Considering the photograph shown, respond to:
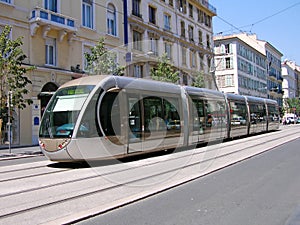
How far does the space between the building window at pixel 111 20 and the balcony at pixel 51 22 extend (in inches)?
192

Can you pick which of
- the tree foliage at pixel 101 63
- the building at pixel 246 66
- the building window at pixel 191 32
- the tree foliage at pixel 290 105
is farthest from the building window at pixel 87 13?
the tree foliage at pixel 290 105

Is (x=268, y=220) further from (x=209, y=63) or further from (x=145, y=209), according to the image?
(x=209, y=63)

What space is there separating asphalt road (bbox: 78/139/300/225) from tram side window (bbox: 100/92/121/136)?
323 centimetres

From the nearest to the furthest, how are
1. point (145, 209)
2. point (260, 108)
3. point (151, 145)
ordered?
point (145, 209)
point (151, 145)
point (260, 108)

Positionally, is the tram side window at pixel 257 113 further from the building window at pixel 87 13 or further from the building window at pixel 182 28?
the building window at pixel 182 28

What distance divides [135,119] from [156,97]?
1.69 m

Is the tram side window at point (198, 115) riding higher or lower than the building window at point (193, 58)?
lower

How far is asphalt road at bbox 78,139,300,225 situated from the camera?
5.07 metres

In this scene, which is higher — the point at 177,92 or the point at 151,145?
the point at 177,92

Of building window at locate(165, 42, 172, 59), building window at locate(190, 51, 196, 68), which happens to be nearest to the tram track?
building window at locate(165, 42, 172, 59)

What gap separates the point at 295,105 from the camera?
78.0 meters

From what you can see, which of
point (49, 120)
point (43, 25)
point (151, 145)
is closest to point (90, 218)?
point (49, 120)

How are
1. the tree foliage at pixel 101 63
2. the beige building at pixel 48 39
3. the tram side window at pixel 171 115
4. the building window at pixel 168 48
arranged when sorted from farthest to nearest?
the building window at pixel 168 48 < the tree foliage at pixel 101 63 < the beige building at pixel 48 39 < the tram side window at pixel 171 115

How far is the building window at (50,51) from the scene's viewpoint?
23672 mm
